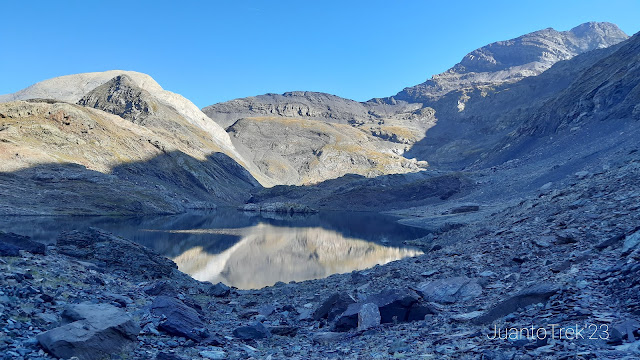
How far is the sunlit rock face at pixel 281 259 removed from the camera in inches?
1253

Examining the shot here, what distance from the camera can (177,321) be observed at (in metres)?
11.1

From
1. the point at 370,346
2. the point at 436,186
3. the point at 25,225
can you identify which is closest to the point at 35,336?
the point at 370,346

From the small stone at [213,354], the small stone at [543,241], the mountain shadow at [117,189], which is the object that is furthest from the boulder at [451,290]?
the mountain shadow at [117,189]

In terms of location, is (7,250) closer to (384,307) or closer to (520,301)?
(384,307)

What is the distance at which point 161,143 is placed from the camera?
131625 mm

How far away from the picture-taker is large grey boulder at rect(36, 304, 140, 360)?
23.9ft

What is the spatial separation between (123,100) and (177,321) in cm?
18286

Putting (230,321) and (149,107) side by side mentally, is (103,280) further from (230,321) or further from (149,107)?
(149,107)

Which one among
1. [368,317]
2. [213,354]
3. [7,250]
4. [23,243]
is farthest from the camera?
[23,243]

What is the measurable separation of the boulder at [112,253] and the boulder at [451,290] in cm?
1583

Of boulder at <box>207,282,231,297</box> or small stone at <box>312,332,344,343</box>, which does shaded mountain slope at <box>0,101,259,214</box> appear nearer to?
boulder at <box>207,282,231,297</box>

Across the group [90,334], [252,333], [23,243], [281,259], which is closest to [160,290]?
[23,243]

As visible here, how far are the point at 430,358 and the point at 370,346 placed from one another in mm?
2641

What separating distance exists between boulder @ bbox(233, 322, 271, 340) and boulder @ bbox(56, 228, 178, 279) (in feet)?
37.6
